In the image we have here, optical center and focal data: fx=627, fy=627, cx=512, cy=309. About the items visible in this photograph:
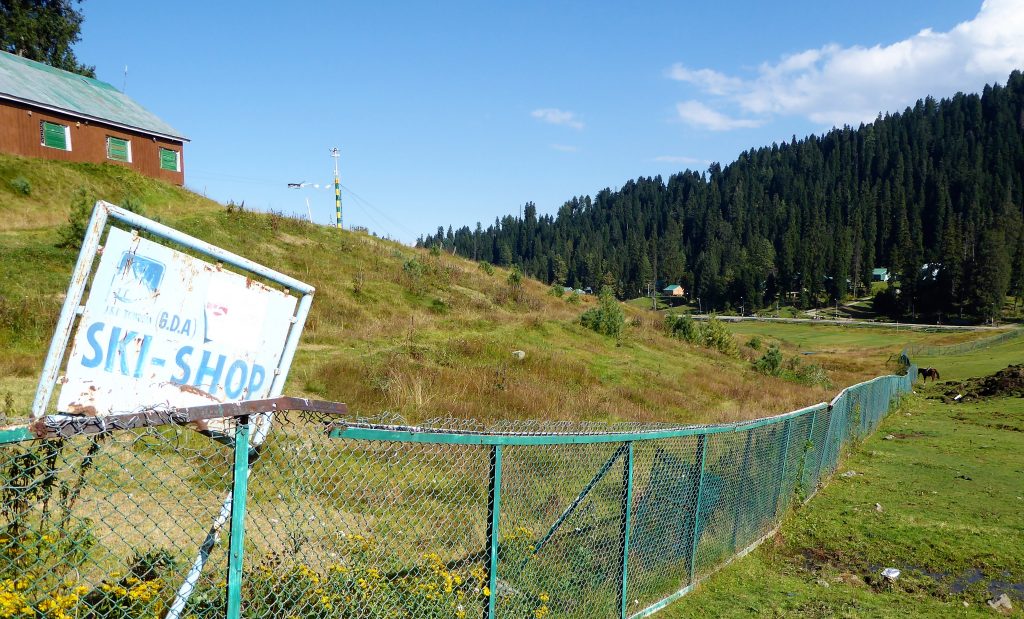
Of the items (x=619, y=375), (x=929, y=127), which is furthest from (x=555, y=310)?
(x=929, y=127)

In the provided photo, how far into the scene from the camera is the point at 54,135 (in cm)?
2609

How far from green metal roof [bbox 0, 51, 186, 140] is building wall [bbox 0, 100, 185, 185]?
1.21 ft

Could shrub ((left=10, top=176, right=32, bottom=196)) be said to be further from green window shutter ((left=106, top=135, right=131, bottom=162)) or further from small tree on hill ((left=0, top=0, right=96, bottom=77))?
small tree on hill ((left=0, top=0, right=96, bottom=77))

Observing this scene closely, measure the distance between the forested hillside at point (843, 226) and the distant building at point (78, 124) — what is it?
84907 mm

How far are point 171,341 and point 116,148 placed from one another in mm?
30922

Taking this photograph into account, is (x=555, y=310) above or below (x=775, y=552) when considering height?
above

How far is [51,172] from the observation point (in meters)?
25.0

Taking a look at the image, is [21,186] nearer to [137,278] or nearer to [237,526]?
[137,278]

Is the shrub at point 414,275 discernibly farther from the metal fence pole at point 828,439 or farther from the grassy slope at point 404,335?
the metal fence pole at point 828,439

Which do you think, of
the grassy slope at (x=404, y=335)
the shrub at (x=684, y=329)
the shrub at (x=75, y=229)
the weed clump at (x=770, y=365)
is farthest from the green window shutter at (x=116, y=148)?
the weed clump at (x=770, y=365)

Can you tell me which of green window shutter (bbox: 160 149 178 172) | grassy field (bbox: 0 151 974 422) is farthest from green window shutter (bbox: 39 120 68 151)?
green window shutter (bbox: 160 149 178 172)

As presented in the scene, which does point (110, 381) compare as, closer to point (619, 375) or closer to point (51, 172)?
point (619, 375)

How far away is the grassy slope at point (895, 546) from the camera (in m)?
5.86

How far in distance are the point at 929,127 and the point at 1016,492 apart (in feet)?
621
